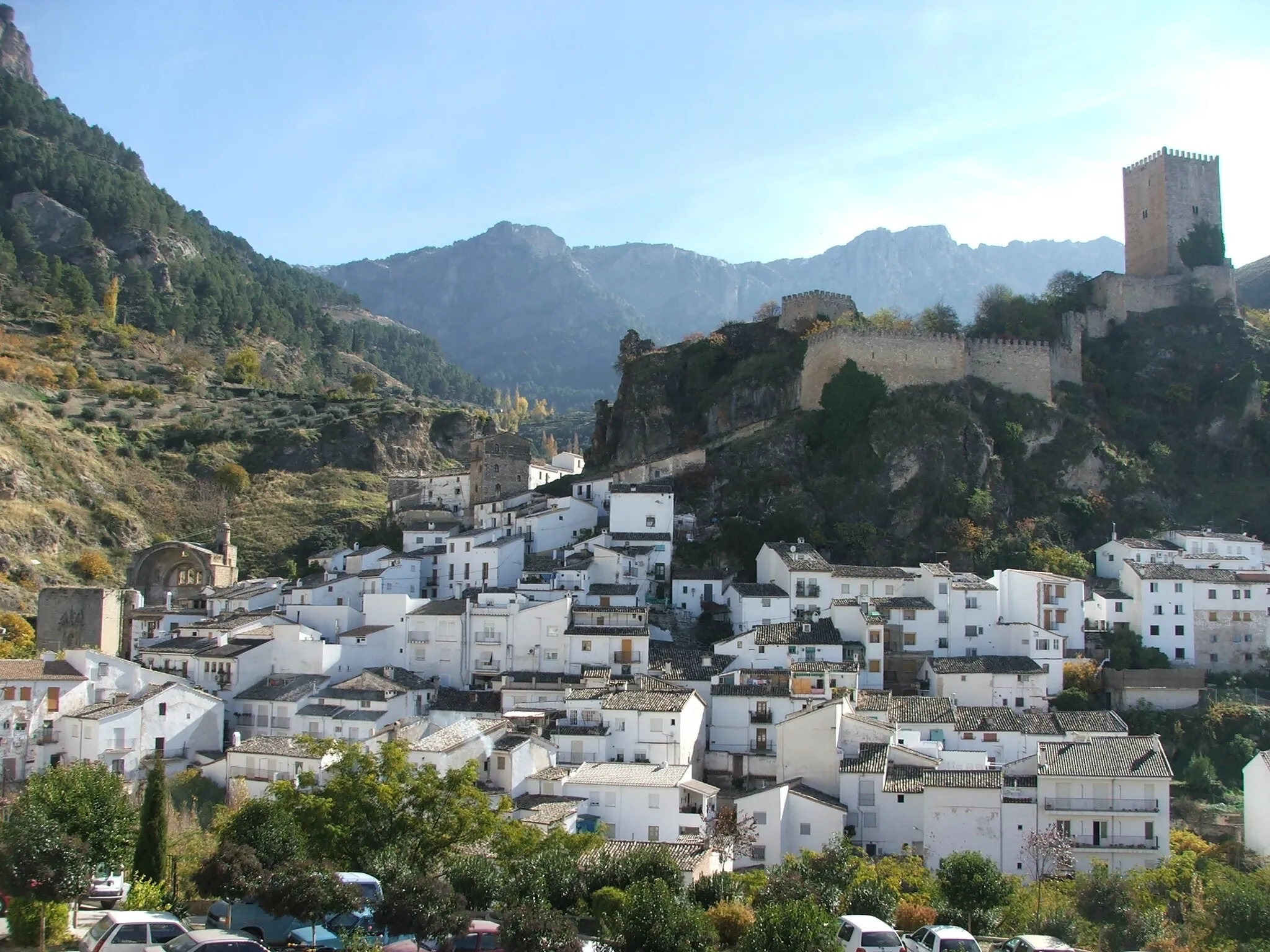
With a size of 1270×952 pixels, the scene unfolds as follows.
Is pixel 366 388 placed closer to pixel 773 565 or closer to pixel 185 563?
pixel 185 563

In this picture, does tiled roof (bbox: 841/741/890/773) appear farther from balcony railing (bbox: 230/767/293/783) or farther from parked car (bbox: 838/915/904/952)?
balcony railing (bbox: 230/767/293/783)

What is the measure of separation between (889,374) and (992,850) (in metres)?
31.3

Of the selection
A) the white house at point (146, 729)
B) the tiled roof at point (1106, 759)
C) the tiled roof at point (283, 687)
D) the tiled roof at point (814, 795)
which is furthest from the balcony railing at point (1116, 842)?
the white house at point (146, 729)

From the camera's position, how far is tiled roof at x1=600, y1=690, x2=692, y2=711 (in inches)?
1506

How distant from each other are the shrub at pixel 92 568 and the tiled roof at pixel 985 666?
40.3 m

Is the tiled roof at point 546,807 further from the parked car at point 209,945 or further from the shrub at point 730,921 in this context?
the parked car at point 209,945

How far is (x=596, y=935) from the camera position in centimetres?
2370

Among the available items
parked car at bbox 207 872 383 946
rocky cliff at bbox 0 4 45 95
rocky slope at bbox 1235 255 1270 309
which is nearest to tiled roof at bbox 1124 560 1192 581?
parked car at bbox 207 872 383 946

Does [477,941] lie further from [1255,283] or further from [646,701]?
[1255,283]

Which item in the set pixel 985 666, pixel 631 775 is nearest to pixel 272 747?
pixel 631 775

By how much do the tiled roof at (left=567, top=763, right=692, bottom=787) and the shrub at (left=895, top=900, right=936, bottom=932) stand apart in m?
8.74

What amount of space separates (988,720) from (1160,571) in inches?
567

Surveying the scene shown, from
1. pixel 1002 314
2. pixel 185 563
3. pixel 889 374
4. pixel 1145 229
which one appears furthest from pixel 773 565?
pixel 1145 229

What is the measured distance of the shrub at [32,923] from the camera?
22781 mm
